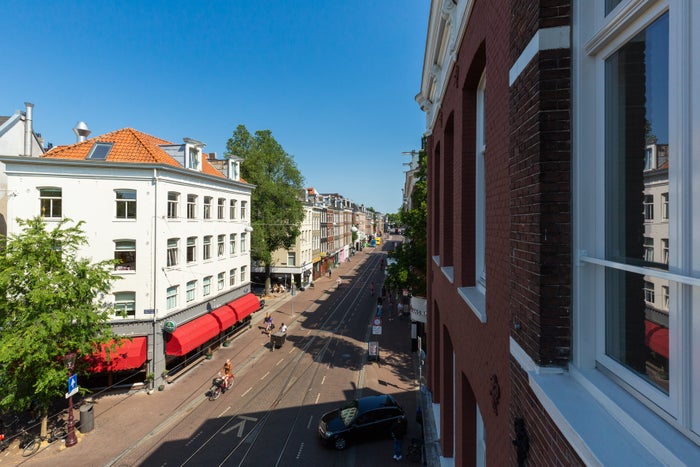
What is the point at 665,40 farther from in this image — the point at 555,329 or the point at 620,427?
the point at 620,427

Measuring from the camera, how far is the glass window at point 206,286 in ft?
71.5

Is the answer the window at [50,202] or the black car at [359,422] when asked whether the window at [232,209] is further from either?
the black car at [359,422]

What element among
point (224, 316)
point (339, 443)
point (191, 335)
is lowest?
point (339, 443)

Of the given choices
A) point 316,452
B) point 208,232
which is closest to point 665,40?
point 316,452

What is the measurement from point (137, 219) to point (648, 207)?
63.5ft

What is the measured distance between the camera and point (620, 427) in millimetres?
1836

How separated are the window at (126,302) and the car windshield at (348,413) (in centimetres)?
1095

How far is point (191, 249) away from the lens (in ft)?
68.3

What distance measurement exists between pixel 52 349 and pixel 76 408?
450 cm

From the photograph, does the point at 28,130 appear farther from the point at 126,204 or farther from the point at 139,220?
the point at 139,220

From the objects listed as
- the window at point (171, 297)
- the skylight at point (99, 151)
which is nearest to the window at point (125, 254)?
the window at point (171, 297)

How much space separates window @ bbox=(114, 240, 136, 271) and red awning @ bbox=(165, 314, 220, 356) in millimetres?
3931

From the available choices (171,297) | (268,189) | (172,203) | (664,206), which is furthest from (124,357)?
(268,189)

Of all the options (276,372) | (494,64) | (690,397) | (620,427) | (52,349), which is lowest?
(276,372)
